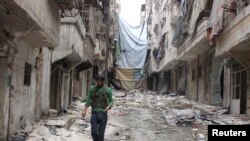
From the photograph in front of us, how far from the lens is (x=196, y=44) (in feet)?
56.3

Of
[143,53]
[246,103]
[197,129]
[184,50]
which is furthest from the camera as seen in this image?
[143,53]

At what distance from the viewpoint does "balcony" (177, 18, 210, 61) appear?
50.1ft

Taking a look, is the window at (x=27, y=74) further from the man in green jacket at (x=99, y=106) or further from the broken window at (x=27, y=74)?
the man in green jacket at (x=99, y=106)

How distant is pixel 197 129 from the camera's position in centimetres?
1198

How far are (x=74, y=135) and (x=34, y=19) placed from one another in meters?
3.84

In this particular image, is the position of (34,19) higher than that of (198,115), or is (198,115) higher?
(34,19)

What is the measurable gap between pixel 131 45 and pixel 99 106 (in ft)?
123

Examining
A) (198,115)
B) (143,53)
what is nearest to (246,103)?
(198,115)

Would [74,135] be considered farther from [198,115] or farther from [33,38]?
[198,115]

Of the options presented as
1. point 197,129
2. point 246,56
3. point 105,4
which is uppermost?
point 105,4

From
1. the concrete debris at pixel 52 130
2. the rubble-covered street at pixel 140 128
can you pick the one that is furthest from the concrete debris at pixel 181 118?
the concrete debris at pixel 52 130

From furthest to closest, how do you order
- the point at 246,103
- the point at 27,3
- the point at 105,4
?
the point at 105,4, the point at 246,103, the point at 27,3

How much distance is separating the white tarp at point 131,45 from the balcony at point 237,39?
31.8 metres

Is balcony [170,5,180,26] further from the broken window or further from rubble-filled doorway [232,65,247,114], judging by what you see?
the broken window
